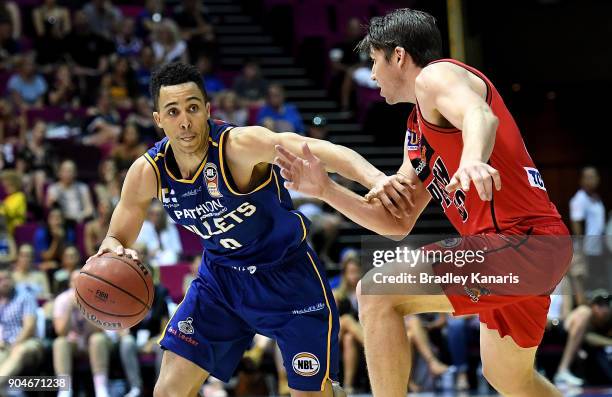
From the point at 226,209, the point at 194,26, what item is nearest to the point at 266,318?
the point at 226,209

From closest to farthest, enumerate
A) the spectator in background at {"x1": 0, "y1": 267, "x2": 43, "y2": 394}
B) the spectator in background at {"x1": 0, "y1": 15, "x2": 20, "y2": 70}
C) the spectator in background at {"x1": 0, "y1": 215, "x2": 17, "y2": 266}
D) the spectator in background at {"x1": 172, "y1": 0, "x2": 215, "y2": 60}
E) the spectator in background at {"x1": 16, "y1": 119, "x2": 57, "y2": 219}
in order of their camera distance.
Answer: the spectator in background at {"x1": 0, "y1": 267, "x2": 43, "y2": 394} < the spectator in background at {"x1": 0, "y1": 215, "x2": 17, "y2": 266} < the spectator in background at {"x1": 16, "y1": 119, "x2": 57, "y2": 219} < the spectator in background at {"x1": 0, "y1": 15, "x2": 20, "y2": 70} < the spectator in background at {"x1": 172, "y1": 0, "x2": 215, "y2": 60}

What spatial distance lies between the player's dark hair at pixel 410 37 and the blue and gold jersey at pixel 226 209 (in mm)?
923

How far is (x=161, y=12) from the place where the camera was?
12836 millimetres

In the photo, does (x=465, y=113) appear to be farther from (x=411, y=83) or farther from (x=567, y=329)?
(x=567, y=329)

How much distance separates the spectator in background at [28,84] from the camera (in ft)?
37.1

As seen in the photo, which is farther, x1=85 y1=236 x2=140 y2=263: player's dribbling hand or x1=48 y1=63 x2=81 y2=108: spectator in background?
x1=48 y1=63 x2=81 y2=108: spectator in background

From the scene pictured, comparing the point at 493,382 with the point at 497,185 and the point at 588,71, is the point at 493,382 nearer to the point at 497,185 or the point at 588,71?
the point at 497,185

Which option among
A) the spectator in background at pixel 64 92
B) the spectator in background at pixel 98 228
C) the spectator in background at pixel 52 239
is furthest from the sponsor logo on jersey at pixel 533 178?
the spectator in background at pixel 64 92

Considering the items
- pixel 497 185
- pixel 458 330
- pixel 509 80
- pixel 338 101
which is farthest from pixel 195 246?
pixel 497 185

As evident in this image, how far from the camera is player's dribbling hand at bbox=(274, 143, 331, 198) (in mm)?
3998

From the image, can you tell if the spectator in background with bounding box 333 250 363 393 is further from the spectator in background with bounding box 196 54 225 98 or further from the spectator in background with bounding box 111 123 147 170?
the spectator in background with bounding box 196 54 225 98

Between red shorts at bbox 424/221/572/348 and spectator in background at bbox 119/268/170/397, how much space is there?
15.5 ft

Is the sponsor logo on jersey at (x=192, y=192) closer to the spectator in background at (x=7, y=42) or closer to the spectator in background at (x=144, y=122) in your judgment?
the spectator in background at (x=144, y=122)

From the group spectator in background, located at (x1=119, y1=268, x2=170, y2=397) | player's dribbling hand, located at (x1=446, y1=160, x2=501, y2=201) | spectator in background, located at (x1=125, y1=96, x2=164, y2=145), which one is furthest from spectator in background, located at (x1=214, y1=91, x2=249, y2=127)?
player's dribbling hand, located at (x1=446, y1=160, x2=501, y2=201)
